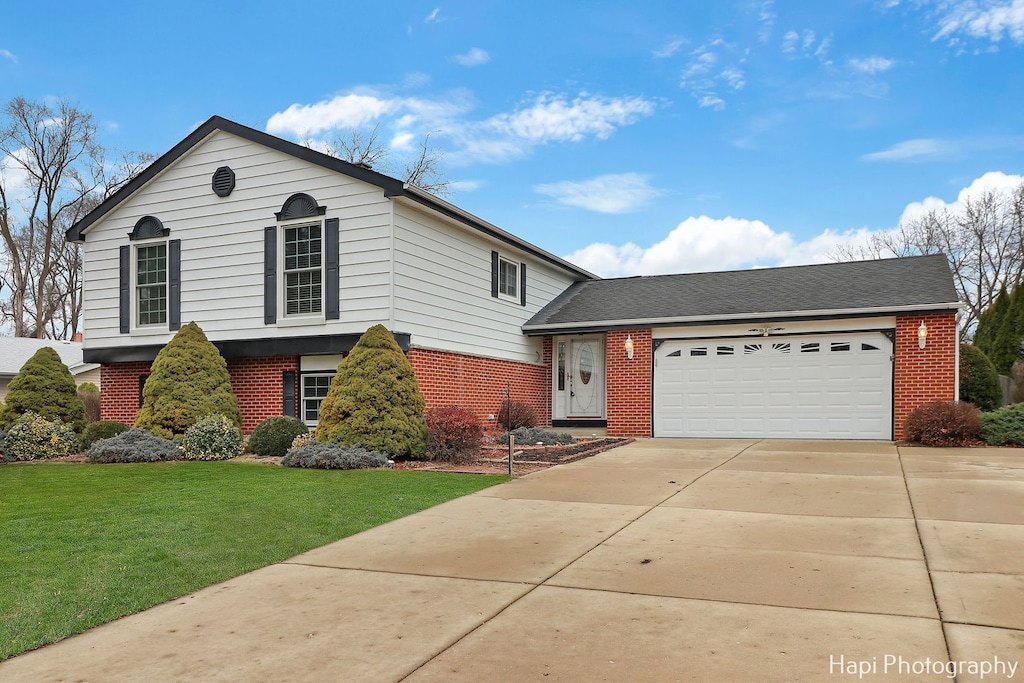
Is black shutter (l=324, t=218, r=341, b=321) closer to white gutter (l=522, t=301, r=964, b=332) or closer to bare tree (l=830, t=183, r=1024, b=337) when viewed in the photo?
white gutter (l=522, t=301, r=964, b=332)

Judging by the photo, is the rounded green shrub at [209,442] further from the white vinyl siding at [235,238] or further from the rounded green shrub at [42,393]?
the rounded green shrub at [42,393]

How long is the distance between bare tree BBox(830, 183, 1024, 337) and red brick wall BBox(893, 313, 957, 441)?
21921 millimetres

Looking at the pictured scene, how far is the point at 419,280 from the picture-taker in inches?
587

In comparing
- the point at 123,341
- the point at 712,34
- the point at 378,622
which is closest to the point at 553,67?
the point at 712,34

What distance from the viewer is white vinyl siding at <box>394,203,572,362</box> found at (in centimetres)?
1452

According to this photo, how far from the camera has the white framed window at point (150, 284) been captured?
1659cm

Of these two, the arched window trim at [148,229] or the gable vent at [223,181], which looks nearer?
the gable vent at [223,181]

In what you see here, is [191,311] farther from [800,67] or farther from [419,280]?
[800,67]

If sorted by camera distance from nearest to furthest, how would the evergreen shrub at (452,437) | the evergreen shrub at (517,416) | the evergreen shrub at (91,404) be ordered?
the evergreen shrub at (452,437), the evergreen shrub at (517,416), the evergreen shrub at (91,404)

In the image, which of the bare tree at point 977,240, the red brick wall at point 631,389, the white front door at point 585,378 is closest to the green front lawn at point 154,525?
the red brick wall at point 631,389

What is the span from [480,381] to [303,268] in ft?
15.5

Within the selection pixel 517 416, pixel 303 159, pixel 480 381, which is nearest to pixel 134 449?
pixel 303 159

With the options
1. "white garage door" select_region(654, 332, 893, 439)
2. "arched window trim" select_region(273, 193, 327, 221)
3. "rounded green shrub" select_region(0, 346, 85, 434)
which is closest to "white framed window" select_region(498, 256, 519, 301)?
"white garage door" select_region(654, 332, 893, 439)

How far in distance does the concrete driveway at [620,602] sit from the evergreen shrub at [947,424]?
5.89 meters
